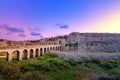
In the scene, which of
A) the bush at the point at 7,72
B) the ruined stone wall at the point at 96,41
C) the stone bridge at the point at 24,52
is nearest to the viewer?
the bush at the point at 7,72

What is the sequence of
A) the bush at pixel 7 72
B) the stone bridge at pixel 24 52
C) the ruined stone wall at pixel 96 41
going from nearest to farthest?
the bush at pixel 7 72, the stone bridge at pixel 24 52, the ruined stone wall at pixel 96 41

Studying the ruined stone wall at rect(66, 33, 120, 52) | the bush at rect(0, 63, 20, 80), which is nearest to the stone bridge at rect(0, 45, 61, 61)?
the bush at rect(0, 63, 20, 80)

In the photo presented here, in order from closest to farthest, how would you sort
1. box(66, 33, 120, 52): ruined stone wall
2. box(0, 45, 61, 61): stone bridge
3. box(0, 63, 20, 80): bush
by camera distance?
box(0, 63, 20, 80): bush, box(0, 45, 61, 61): stone bridge, box(66, 33, 120, 52): ruined stone wall

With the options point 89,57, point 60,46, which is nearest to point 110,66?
point 89,57

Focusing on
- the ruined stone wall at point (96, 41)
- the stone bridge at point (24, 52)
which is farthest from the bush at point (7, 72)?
the ruined stone wall at point (96, 41)

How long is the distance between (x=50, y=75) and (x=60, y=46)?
49758 millimetres

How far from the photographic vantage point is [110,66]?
109 ft

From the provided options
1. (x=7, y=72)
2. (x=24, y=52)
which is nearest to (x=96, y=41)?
(x=24, y=52)

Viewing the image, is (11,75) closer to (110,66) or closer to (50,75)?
(50,75)

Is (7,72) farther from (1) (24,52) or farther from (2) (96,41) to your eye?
(2) (96,41)

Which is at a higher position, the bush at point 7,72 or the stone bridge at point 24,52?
the stone bridge at point 24,52

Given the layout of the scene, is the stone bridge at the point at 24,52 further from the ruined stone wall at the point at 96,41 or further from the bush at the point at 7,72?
the ruined stone wall at the point at 96,41

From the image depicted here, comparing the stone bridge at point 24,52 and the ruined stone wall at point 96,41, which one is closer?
the stone bridge at point 24,52

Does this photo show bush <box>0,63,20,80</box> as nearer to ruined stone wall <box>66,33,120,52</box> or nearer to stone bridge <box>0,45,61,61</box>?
stone bridge <box>0,45,61,61</box>
